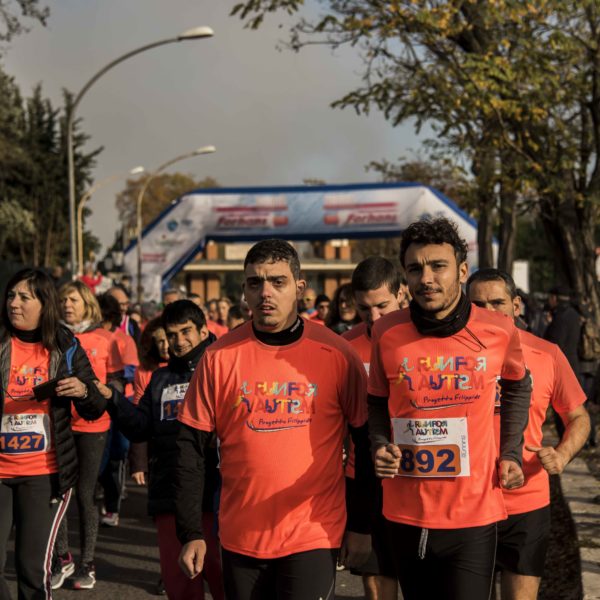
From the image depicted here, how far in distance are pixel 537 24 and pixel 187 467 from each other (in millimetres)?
11616

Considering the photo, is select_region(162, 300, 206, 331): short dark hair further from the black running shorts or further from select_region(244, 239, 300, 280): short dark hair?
the black running shorts

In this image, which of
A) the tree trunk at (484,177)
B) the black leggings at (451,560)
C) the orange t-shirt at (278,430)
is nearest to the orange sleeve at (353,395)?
the orange t-shirt at (278,430)

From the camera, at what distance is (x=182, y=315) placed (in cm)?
595

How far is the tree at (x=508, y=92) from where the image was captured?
14.2 metres

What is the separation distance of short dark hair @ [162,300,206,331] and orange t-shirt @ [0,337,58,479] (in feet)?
2.20

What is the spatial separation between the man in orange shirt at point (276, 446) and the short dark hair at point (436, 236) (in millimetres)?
436

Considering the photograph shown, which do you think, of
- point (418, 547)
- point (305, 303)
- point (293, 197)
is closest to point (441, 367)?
point (418, 547)

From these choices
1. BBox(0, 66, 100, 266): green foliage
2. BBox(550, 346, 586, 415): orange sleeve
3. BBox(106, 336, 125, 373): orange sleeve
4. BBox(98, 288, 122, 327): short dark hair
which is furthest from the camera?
BBox(0, 66, 100, 266): green foliage

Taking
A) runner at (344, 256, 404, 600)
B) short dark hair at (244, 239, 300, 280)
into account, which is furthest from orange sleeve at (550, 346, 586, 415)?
short dark hair at (244, 239, 300, 280)

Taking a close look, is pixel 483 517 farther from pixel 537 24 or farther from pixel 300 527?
pixel 537 24

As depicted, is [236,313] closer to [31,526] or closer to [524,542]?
[31,526]

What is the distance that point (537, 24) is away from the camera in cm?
1431

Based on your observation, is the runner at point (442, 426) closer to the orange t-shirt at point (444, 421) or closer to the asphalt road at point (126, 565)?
the orange t-shirt at point (444, 421)

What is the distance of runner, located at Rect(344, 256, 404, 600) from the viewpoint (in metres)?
5.28
